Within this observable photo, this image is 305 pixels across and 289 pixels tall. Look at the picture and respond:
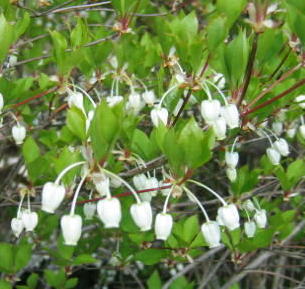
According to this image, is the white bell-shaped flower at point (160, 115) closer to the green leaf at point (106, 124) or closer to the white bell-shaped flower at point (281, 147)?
the green leaf at point (106, 124)

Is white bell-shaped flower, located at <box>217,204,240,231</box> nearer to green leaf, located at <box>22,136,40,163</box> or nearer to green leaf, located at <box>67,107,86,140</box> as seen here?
green leaf, located at <box>67,107,86,140</box>

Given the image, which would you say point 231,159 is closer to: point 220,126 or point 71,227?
point 220,126

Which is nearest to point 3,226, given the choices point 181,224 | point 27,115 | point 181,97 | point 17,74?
point 17,74

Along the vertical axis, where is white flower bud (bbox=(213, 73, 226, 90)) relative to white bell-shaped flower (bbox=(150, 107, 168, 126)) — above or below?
above

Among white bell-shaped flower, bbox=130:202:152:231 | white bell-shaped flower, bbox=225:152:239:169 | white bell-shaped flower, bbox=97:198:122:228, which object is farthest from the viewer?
white bell-shaped flower, bbox=225:152:239:169

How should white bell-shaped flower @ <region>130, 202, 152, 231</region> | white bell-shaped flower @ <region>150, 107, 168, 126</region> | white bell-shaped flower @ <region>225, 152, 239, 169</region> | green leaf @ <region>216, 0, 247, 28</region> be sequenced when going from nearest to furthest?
white bell-shaped flower @ <region>130, 202, 152, 231</region>, green leaf @ <region>216, 0, 247, 28</region>, white bell-shaped flower @ <region>150, 107, 168, 126</region>, white bell-shaped flower @ <region>225, 152, 239, 169</region>

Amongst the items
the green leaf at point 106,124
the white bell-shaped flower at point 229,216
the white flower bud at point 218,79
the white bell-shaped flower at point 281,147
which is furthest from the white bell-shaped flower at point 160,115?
the white bell-shaped flower at point 281,147

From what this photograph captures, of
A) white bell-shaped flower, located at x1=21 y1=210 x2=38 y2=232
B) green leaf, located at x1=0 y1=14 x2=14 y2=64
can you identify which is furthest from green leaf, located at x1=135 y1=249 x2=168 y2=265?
green leaf, located at x1=0 y1=14 x2=14 y2=64
